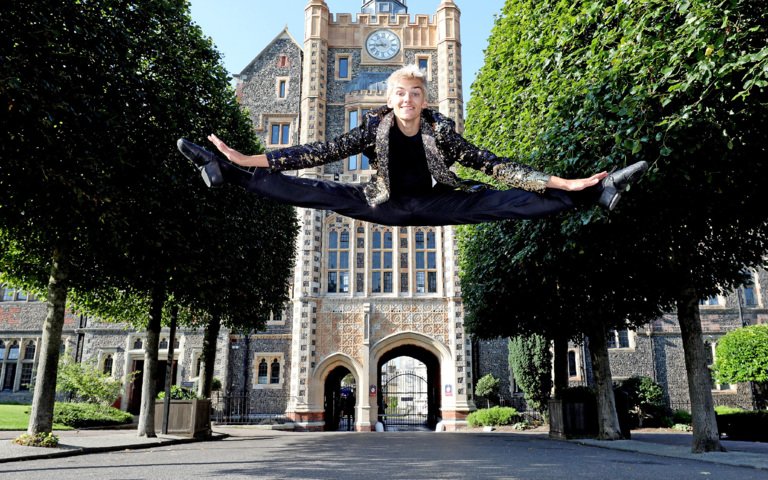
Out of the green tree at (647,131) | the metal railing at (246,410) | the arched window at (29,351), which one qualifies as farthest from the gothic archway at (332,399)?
the arched window at (29,351)

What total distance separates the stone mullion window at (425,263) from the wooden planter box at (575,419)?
1157 cm

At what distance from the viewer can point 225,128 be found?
16.4m

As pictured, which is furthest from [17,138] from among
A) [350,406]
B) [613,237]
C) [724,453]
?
[350,406]

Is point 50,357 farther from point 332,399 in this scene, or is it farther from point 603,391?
point 332,399

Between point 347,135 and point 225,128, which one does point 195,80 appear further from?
point 347,135

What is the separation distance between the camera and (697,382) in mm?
12742

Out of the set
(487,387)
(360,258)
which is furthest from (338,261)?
(487,387)

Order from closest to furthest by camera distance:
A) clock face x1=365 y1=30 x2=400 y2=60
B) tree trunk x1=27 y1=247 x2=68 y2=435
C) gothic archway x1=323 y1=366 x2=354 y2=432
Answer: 1. tree trunk x1=27 y1=247 x2=68 y2=435
2. gothic archway x1=323 y1=366 x2=354 y2=432
3. clock face x1=365 y1=30 x2=400 y2=60

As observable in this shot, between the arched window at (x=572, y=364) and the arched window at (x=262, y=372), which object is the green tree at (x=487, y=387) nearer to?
the arched window at (x=572, y=364)

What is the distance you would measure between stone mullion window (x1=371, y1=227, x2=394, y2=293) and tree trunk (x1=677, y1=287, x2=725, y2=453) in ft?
57.8

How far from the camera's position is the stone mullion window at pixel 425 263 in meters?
29.6

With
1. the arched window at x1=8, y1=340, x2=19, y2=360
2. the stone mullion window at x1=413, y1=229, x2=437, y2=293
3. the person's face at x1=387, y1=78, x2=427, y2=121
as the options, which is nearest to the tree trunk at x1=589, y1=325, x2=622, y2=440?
the stone mullion window at x1=413, y1=229, x2=437, y2=293

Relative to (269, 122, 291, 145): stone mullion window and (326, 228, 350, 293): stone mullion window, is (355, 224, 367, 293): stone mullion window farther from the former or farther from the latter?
(269, 122, 291, 145): stone mullion window

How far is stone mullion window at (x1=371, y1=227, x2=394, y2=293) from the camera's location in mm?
29578
